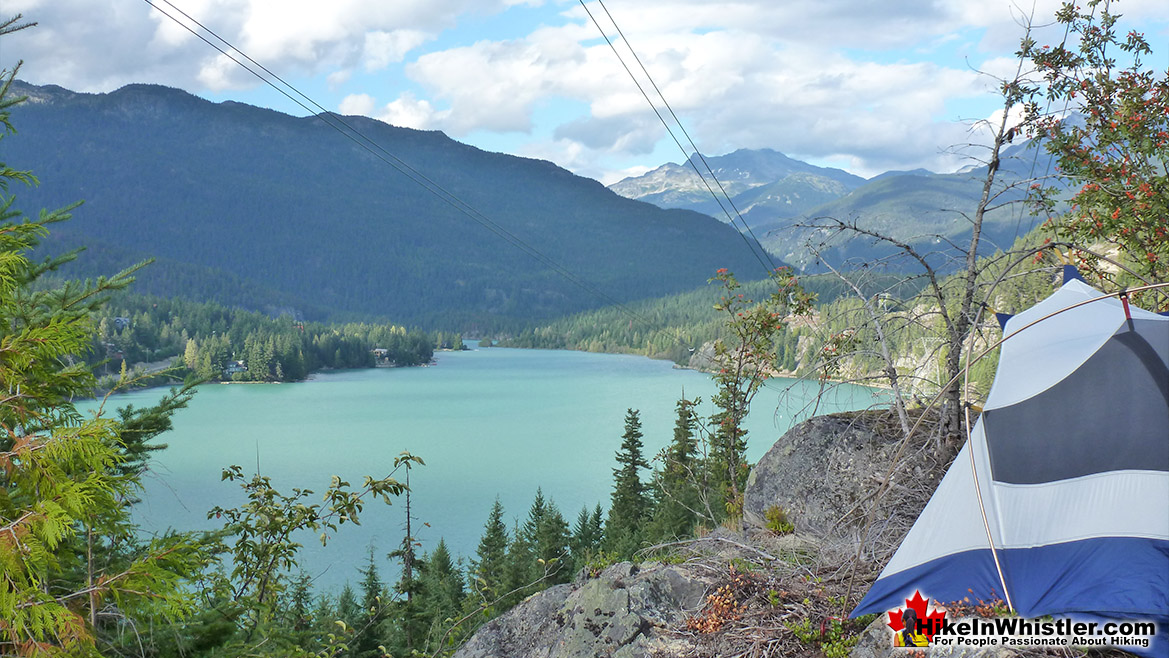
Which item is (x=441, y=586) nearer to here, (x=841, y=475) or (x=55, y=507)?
(x=841, y=475)

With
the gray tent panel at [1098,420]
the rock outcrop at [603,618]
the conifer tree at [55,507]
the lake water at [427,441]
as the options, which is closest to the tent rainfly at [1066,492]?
the gray tent panel at [1098,420]

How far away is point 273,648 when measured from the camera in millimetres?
4906

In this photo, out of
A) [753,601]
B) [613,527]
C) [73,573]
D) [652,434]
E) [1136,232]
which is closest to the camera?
[73,573]

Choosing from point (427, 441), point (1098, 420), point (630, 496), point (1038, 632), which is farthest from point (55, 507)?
point (427, 441)

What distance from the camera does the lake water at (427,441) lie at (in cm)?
→ 2883

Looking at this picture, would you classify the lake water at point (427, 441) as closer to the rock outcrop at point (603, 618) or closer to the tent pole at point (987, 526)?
the rock outcrop at point (603, 618)

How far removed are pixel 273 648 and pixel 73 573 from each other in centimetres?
151

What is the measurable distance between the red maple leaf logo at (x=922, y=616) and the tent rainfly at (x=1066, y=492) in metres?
0.06

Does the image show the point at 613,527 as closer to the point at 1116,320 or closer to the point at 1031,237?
the point at 1031,237

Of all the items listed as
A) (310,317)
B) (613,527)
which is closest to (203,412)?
(613,527)

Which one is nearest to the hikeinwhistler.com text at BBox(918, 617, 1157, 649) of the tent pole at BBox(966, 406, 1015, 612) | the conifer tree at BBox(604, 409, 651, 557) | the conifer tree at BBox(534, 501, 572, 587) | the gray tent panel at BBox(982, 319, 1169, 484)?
the tent pole at BBox(966, 406, 1015, 612)

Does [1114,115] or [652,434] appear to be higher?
[1114,115]

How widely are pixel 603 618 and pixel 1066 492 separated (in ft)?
9.73

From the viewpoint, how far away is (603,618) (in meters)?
4.88
